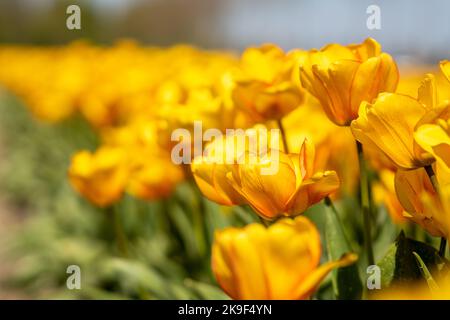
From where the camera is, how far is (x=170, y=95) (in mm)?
1902

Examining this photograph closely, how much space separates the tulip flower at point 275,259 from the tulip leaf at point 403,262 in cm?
20

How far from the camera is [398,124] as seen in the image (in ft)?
2.95

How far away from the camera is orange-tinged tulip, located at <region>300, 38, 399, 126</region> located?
3.40 feet

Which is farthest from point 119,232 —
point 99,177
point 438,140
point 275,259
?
point 438,140

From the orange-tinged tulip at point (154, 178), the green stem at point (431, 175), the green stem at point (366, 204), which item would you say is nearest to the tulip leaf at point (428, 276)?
the green stem at point (431, 175)

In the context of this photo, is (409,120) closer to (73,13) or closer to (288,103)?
(288,103)

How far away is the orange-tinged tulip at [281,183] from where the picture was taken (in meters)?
0.94

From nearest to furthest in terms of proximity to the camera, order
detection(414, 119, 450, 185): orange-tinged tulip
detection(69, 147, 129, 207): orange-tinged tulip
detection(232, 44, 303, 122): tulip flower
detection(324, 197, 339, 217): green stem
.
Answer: detection(414, 119, 450, 185): orange-tinged tulip → detection(324, 197, 339, 217): green stem → detection(232, 44, 303, 122): tulip flower → detection(69, 147, 129, 207): orange-tinged tulip

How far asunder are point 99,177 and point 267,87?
0.69 m

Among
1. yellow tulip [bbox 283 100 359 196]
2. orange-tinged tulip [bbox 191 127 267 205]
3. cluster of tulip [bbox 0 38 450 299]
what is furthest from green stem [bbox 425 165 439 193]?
yellow tulip [bbox 283 100 359 196]

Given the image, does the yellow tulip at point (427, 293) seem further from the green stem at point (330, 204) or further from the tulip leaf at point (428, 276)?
the green stem at point (330, 204)

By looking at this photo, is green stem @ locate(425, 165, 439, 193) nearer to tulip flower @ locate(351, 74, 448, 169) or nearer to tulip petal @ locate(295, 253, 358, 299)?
tulip flower @ locate(351, 74, 448, 169)

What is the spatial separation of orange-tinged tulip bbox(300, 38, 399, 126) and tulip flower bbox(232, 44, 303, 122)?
21cm

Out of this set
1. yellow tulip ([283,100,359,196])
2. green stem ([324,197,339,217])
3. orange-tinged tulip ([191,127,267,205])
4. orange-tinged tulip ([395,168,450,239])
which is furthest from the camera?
yellow tulip ([283,100,359,196])
